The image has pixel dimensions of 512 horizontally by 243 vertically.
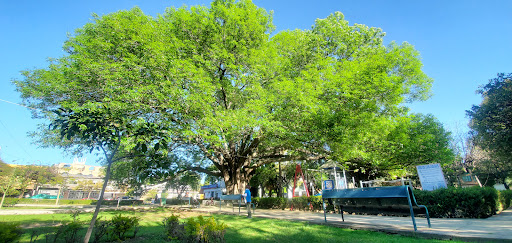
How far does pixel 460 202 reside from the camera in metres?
8.72

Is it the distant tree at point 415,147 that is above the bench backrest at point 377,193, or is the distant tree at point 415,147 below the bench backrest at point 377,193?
above

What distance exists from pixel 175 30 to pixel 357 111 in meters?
12.3

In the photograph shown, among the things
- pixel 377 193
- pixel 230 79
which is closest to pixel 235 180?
pixel 230 79

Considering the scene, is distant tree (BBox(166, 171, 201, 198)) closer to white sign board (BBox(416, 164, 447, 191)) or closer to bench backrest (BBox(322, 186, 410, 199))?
bench backrest (BBox(322, 186, 410, 199))

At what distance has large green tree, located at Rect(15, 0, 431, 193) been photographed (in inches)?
421

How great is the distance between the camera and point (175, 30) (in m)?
13.7

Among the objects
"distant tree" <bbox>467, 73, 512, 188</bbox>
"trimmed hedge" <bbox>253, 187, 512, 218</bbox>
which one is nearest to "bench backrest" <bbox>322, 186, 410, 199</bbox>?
"trimmed hedge" <bbox>253, 187, 512, 218</bbox>

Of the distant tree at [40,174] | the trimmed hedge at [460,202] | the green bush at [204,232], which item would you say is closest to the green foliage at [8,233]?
the green bush at [204,232]

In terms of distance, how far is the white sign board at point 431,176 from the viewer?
10.8 metres

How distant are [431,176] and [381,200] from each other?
7.40m

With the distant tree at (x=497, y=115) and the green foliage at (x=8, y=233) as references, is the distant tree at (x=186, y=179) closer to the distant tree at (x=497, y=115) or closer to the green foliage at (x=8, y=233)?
the green foliage at (x=8, y=233)

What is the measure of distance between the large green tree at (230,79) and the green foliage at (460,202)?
3.57 m

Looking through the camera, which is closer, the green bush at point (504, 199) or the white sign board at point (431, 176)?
the white sign board at point (431, 176)

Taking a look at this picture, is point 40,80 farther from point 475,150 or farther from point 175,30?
point 475,150
